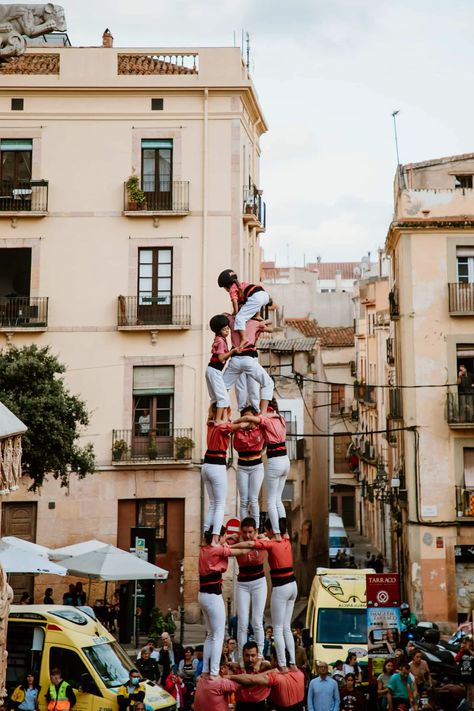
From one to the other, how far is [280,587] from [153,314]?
815 inches

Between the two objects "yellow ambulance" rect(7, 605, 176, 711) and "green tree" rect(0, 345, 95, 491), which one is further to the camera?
"green tree" rect(0, 345, 95, 491)

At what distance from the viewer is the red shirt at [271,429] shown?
→ 16.1 m

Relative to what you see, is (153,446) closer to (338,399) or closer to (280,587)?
(280,587)

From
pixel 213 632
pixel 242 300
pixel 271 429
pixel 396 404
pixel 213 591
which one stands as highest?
pixel 396 404

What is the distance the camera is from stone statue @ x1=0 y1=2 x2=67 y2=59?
13.8 meters

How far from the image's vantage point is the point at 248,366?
1641 centimetres

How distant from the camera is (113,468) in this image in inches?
1380

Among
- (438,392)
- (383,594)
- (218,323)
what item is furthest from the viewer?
(438,392)

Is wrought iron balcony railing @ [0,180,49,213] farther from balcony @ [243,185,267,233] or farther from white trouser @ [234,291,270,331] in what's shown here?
white trouser @ [234,291,270,331]

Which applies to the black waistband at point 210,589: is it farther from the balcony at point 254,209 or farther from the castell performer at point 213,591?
the balcony at point 254,209

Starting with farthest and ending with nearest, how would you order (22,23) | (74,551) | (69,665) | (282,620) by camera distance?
1. (74,551)
2. (69,665)
3. (282,620)
4. (22,23)

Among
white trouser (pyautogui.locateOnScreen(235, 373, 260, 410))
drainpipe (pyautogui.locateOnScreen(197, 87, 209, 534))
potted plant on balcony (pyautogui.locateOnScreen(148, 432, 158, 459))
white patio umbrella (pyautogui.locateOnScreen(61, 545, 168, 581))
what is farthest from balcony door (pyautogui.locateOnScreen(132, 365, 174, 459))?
white trouser (pyautogui.locateOnScreen(235, 373, 260, 410))

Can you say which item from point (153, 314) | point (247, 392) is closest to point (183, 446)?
point (153, 314)

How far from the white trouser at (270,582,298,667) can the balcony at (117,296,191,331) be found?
20.2 m
